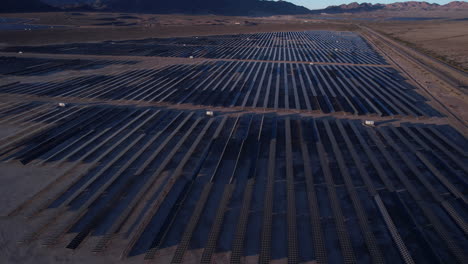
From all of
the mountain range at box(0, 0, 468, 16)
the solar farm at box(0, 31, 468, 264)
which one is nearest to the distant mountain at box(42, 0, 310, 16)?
the mountain range at box(0, 0, 468, 16)

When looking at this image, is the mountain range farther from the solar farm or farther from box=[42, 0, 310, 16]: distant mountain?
the solar farm

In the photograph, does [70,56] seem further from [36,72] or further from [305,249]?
[305,249]

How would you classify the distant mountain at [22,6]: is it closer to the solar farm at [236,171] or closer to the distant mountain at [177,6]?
the distant mountain at [177,6]

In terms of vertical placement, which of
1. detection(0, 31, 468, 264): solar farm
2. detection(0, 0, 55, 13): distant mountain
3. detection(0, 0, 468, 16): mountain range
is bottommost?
detection(0, 31, 468, 264): solar farm

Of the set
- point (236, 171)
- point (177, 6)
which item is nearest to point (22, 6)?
point (177, 6)

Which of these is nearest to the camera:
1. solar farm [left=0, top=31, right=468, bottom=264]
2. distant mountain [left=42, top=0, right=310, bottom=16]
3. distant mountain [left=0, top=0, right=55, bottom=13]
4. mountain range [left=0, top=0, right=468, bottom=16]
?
solar farm [left=0, top=31, right=468, bottom=264]

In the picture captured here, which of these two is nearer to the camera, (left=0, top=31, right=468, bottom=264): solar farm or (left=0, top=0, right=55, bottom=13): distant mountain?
(left=0, top=31, right=468, bottom=264): solar farm
